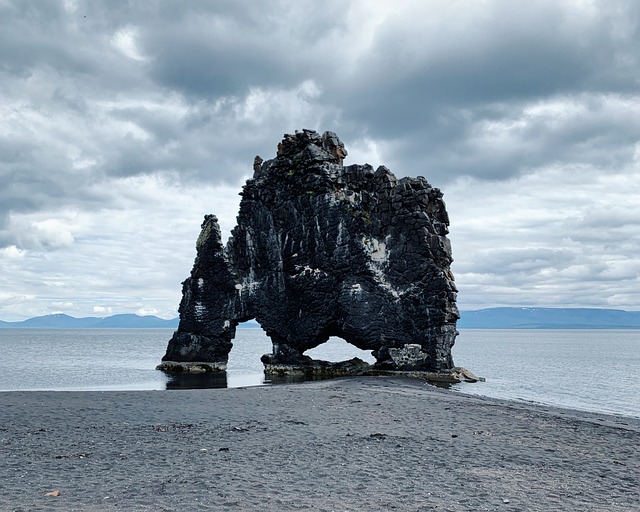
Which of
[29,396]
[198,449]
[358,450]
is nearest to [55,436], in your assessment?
[198,449]

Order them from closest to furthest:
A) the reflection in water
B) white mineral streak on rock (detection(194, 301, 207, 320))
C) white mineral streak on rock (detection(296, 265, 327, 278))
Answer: the reflection in water
white mineral streak on rock (detection(296, 265, 327, 278))
white mineral streak on rock (detection(194, 301, 207, 320))

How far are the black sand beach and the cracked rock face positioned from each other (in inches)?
999

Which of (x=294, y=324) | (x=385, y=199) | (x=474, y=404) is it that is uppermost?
(x=385, y=199)

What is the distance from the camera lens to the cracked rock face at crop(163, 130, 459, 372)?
183 ft

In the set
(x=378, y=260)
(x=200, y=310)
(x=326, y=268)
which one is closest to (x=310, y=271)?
(x=326, y=268)

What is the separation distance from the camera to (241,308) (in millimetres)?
65625

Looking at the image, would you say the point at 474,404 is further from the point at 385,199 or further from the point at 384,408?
the point at 385,199

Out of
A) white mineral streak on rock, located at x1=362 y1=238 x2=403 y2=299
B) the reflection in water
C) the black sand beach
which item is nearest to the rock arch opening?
white mineral streak on rock, located at x1=362 y1=238 x2=403 y2=299

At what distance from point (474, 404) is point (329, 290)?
28.2 meters

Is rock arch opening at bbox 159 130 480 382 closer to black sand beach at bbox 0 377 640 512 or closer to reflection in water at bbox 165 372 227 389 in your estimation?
reflection in water at bbox 165 372 227 389

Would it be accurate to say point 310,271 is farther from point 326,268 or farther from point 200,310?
point 200,310

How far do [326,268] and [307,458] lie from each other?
141 ft

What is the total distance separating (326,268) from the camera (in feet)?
196

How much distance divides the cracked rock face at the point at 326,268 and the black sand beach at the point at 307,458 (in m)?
25.4
